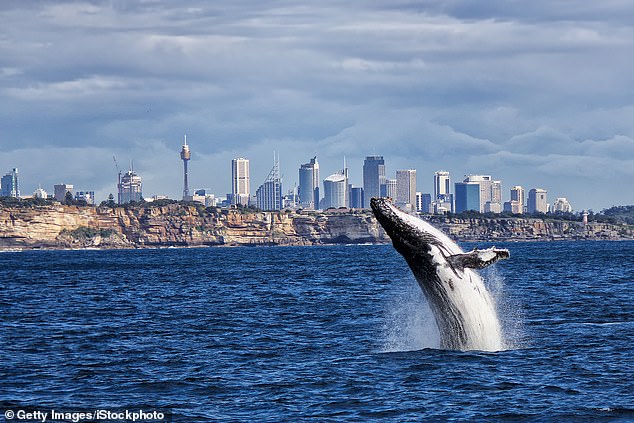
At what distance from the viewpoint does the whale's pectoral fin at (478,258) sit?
21281mm

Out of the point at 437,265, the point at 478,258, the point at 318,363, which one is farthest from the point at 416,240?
the point at 318,363

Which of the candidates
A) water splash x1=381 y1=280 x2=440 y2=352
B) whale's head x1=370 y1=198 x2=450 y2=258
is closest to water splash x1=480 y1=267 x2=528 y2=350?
water splash x1=381 y1=280 x2=440 y2=352

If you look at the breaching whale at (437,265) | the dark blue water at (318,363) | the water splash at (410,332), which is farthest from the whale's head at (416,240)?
the water splash at (410,332)

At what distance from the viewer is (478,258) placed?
848 inches

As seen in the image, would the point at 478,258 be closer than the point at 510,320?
Yes

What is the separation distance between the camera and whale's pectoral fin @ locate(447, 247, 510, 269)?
21281mm

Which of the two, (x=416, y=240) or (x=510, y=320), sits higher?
(x=416, y=240)

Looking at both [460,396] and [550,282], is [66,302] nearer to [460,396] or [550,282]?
[550,282]

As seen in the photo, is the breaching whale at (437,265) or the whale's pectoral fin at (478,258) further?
the breaching whale at (437,265)

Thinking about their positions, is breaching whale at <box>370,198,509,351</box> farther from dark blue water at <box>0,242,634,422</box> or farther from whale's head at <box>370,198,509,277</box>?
dark blue water at <box>0,242,634,422</box>

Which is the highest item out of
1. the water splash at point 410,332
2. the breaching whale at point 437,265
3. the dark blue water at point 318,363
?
the breaching whale at point 437,265

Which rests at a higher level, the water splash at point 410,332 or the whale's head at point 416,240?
the whale's head at point 416,240

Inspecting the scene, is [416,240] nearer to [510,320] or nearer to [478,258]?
[478,258]

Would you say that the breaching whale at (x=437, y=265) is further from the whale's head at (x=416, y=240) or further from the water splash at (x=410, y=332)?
the water splash at (x=410, y=332)
